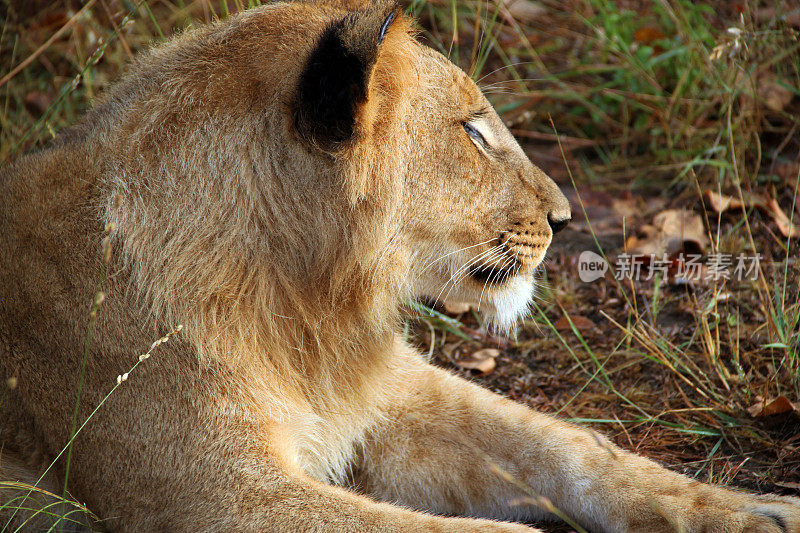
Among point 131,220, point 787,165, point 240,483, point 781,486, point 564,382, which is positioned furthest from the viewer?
point 787,165

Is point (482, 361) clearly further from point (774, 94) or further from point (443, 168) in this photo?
point (774, 94)

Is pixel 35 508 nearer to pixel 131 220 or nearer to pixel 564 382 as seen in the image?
pixel 131 220

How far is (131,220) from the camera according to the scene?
93.4 inches

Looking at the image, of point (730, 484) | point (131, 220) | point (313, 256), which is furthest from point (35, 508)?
point (730, 484)

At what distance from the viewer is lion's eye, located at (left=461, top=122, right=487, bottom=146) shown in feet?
8.72

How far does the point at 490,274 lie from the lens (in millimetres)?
2732

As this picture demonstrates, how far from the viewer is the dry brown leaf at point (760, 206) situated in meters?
3.94

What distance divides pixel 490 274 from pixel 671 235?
1.78 m

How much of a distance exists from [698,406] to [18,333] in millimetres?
2411

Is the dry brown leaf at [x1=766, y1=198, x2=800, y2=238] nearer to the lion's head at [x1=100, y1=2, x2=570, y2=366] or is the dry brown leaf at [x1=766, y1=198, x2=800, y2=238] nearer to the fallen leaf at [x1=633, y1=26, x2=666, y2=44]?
the fallen leaf at [x1=633, y1=26, x2=666, y2=44]

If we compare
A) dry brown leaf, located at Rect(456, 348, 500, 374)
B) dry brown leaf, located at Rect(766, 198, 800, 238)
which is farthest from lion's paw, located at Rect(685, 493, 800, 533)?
dry brown leaf, located at Rect(766, 198, 800, 238)

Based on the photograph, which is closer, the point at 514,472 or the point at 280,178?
the point at 280,178

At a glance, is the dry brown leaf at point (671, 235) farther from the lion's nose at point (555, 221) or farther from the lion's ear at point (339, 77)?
the lion's ear at point (339, 77)

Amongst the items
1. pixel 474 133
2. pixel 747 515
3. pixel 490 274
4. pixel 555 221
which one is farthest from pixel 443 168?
pixel 747 515
